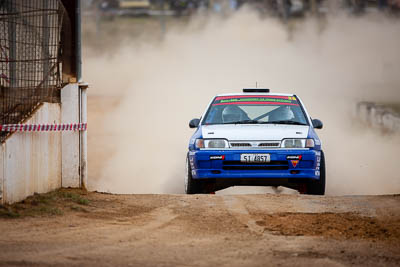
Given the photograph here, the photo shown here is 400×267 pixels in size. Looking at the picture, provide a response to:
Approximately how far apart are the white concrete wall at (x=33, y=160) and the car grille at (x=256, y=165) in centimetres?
223

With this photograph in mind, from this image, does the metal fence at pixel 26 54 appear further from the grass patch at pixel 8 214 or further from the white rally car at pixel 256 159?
the white rally car at pixel 256 159

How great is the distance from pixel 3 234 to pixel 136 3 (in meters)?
39.9

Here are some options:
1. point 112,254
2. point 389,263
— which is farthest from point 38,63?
point 389,263

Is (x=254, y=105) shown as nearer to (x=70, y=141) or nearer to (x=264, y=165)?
(x=264, y=165)

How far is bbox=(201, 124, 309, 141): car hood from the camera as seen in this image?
469 inches

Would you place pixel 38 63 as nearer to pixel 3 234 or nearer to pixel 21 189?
pixel 21 189

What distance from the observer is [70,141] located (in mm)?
12211

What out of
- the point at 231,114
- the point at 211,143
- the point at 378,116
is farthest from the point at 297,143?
the point at 378,116

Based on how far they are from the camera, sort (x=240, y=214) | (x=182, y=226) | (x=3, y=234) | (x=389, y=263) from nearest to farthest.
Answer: (x=389, y=263) → (x=3, y=234) → (x=182, y=226) → (x=240, y=214)

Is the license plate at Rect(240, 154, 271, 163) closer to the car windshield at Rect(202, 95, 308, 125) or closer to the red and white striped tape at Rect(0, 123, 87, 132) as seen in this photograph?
the car windshield at Rect(202, 95, 308, 125)

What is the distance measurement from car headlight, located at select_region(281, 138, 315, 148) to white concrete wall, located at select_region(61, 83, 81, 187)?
9.19 feet

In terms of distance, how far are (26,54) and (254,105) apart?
3.61m

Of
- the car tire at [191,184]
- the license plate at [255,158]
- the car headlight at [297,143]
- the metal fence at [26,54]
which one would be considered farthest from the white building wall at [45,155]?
the car headlight at [297,143]

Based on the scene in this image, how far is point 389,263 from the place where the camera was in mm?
7262
